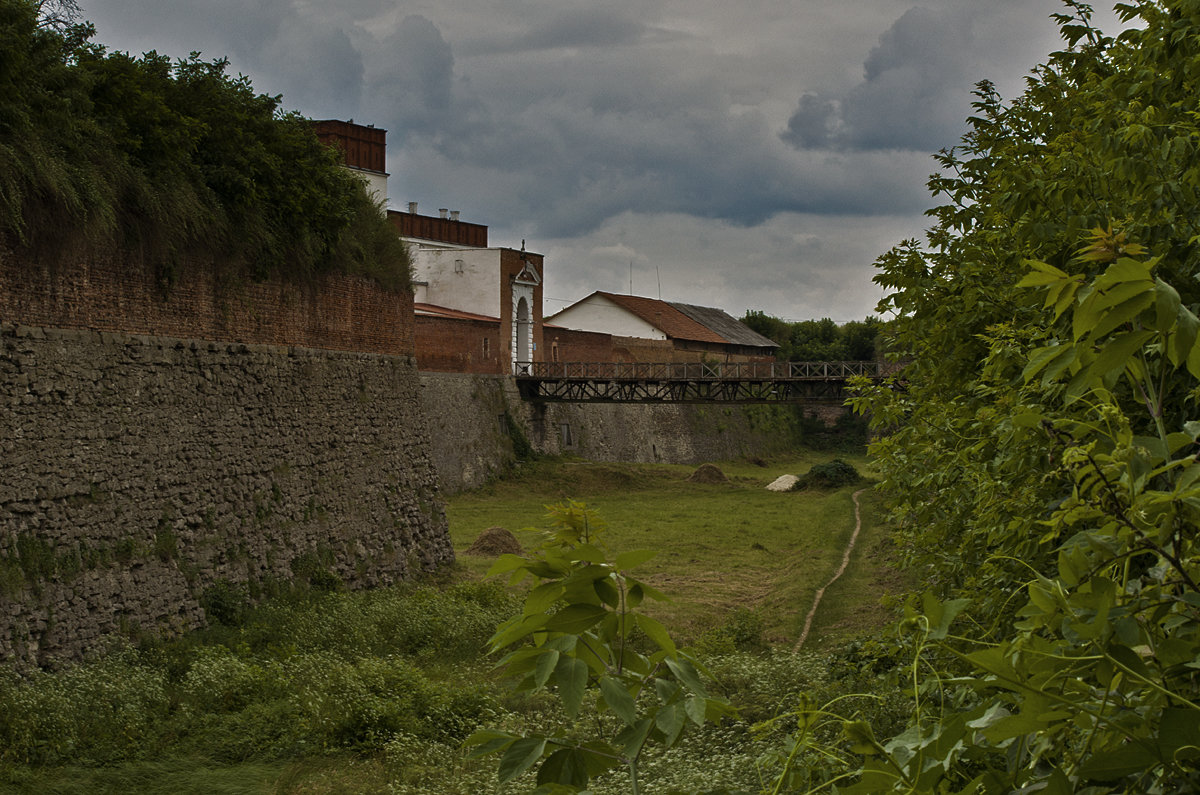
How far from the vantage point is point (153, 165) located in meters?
11.8

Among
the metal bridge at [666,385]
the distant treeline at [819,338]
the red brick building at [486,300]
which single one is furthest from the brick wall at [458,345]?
the distant treeline at [819,338]

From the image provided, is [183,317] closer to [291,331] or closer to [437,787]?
[291,331]

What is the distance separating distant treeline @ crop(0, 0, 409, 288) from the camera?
9977 mm

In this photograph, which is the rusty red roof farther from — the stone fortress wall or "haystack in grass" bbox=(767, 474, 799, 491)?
the stone fortress wall

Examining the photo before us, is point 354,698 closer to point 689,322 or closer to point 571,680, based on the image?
point 571,680

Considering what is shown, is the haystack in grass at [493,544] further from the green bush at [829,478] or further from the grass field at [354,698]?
the green bush at [829,478]

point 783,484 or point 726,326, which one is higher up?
point 726,326

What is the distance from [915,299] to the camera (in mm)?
8156

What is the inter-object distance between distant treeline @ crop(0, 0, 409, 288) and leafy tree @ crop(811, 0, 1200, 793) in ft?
26.5

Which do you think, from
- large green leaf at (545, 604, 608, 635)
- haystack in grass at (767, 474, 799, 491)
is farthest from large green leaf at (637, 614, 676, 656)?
haystack in grass at (767, 474, 799, 491)

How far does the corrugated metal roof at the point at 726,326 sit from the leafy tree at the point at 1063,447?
46.3 meters

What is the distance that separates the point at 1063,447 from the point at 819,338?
61.8 m

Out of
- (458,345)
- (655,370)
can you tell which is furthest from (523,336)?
(655,370)

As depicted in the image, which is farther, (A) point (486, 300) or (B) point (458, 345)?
(A) point (486, 300)
